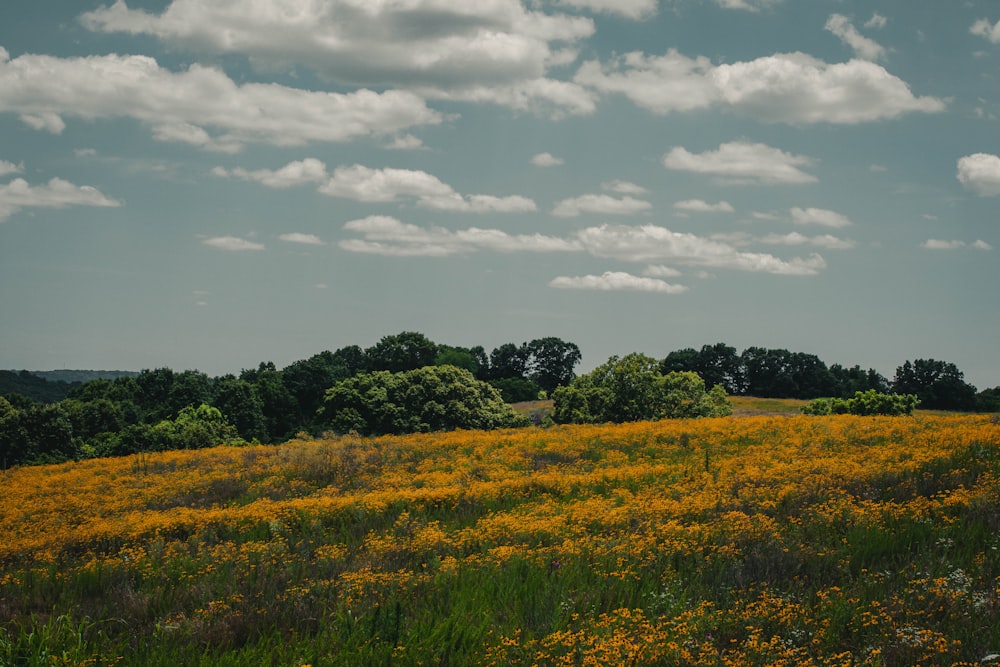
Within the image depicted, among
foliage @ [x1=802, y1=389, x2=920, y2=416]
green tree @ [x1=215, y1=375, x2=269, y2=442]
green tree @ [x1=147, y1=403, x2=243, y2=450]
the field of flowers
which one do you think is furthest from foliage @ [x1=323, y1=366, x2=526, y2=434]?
the field of flowers

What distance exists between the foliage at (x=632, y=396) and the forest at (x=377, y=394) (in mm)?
128

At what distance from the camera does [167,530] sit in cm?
1495

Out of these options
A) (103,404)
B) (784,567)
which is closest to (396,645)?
(784,567)

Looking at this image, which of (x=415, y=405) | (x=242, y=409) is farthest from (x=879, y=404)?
(x=242, y=409)

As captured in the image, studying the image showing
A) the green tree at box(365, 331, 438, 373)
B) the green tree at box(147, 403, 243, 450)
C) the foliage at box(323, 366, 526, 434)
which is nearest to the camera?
the foliage at box(323, 366, 526, 434)

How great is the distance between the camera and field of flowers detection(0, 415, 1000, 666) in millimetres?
7246

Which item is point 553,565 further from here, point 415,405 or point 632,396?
point 415,405

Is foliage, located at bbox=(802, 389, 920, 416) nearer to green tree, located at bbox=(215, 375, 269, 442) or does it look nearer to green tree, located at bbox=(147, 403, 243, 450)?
green tree, located at bbox=(147, 403, 243, 450)

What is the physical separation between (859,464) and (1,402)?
65.2m

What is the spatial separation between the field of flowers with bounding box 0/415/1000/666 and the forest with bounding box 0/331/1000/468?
28.8 metres

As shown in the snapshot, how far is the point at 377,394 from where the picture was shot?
53.9 m

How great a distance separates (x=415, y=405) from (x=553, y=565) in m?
44.5

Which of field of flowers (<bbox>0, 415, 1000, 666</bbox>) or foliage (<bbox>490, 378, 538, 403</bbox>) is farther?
foliage (<bbox>490, 378, 538, 403</bbox>)

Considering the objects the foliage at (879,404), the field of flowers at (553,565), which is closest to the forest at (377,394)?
the foliage at (879,404)
